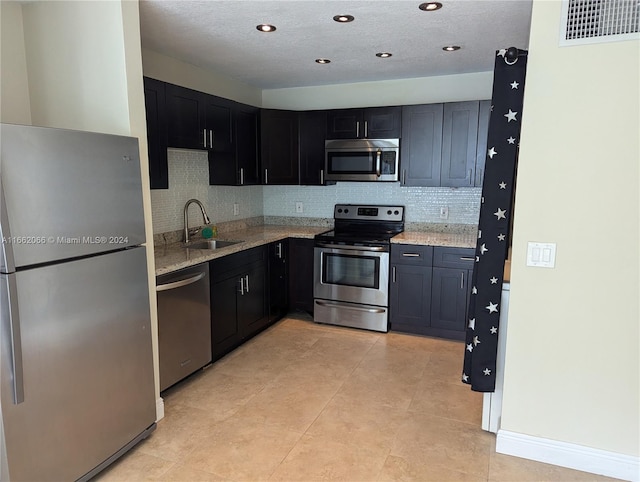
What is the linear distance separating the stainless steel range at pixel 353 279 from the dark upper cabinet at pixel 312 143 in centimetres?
65

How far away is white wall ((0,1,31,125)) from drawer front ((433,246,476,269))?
3.12m

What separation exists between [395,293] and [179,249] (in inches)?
75.7

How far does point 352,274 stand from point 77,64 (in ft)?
8.86

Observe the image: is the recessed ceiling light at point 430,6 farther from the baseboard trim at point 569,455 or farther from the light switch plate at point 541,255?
the baseboard trim at point 569,455

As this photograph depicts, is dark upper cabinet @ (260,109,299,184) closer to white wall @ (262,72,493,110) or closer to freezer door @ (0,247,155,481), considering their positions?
white wall @ (262,72,493,110)

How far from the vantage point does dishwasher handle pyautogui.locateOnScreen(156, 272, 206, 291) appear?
2717 mm

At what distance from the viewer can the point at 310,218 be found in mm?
4871

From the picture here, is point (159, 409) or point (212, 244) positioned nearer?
point (159, 409)

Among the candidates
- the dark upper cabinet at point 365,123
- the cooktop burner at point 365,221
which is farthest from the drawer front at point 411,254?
the dark upper cabinet at point 365,123

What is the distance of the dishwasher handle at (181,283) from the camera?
2717mm

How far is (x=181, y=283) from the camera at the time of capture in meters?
2.87

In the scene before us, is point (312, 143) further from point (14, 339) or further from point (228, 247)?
point (14, 339)

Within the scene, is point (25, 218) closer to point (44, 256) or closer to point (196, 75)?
point (44, 256)

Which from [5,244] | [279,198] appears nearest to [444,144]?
[279,198]
